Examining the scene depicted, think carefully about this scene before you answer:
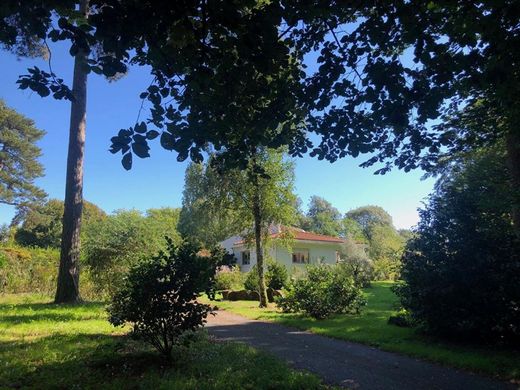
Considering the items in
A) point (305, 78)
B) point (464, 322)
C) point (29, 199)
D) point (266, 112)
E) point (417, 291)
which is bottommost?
point (464, 322)

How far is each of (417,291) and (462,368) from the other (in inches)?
100

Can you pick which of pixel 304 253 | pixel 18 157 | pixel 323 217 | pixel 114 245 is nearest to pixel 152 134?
pixel 114 245

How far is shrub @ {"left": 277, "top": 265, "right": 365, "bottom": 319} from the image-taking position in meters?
14.1

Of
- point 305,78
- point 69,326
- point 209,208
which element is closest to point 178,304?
point 305,78

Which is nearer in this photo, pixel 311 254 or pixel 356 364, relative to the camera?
pixel 356 364

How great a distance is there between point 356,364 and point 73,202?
40.7 feet

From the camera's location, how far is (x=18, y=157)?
1598 inches

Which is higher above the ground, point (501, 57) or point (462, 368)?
point (501, 57)

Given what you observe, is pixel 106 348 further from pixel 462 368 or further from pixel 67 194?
pixel 67 194

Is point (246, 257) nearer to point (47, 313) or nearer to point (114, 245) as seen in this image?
point (114, 245)

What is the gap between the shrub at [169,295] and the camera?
20.7 ft

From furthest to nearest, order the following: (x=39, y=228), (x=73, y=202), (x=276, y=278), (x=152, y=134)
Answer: (x=39, y=228)
(x=276, y=278)
(x=73, y=202)
(x=152, y=134)

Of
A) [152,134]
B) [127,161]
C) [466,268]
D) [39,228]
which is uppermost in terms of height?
[39,228]

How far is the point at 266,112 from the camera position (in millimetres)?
5016
